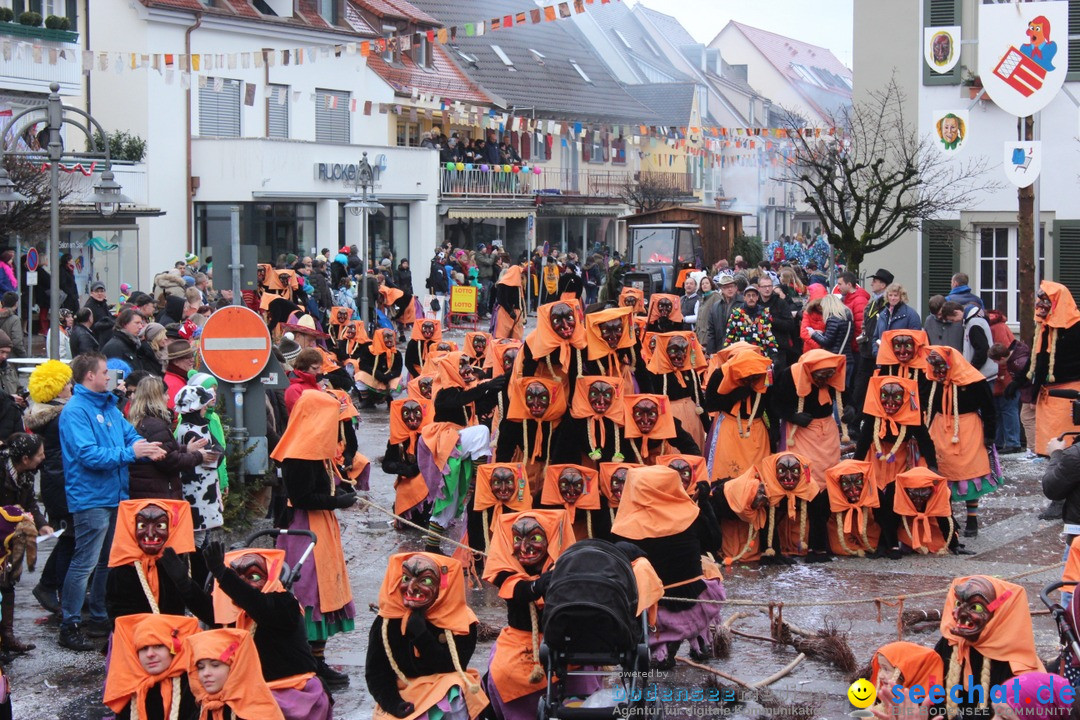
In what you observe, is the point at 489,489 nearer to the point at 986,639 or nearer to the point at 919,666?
the point at 919,666

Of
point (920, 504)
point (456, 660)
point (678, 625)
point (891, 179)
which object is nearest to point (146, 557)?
point (456, 660)

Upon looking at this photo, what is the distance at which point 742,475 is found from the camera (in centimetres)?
1196

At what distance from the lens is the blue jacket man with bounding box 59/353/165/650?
30.2 ft

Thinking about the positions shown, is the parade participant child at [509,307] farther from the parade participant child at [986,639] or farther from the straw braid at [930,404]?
the parade participant child at [986,639]

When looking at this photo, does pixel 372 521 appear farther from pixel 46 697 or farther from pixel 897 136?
pixel 897 136

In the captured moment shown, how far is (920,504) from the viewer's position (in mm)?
11906

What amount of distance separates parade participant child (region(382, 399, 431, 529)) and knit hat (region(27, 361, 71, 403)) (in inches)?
110

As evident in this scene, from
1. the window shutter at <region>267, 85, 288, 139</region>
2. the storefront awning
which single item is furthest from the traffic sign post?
the storefront awning

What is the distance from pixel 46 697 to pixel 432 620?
8.91ft

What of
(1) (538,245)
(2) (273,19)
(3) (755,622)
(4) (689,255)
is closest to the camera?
(3) (755,622)

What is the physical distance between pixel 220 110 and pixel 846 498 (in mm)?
26186

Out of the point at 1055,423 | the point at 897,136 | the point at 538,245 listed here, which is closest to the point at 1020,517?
the point at 1055,423

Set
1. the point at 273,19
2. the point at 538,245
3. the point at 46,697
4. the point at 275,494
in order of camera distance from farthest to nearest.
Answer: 1. the point at 538,245
2. the point at 273,19
3. the point at 275,494
4. the point at 46,697

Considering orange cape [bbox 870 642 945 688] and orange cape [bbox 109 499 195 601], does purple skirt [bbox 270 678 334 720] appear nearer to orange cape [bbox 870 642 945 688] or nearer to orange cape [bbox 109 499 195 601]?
orange cape [bbox 109 499 195 601]
